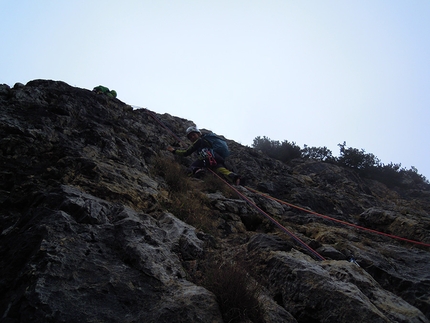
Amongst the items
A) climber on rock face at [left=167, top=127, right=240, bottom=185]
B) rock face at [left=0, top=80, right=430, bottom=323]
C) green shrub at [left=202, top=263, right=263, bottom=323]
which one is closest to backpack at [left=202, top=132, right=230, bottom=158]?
climber on rock face at [left=167, top=127, right=240, bottom=185]

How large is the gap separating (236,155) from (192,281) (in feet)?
27.6

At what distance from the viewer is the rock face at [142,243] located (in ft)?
7.91

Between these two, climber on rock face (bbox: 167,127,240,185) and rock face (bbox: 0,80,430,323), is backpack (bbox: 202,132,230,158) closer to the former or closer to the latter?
climber on rock face (bbox: 167,127,240,185)

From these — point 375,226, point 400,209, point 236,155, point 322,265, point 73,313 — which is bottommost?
point 73,313

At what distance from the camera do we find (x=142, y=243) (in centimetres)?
319

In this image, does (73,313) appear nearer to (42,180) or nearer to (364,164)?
(42,180)

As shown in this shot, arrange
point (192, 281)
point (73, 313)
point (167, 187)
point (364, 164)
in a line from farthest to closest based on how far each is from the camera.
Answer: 1. point (364, 164)
2. point (167, 187)
3. point (192, 281)
4. point (73, 313)

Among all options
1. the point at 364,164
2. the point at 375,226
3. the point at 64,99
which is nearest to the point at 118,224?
the point at 64,99

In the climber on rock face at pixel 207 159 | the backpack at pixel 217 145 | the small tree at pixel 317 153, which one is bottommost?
the climber on rock face at pixel 207 159

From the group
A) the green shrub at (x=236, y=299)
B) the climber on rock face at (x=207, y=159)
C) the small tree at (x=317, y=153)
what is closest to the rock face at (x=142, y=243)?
the green shrub at (x=236, y=299)

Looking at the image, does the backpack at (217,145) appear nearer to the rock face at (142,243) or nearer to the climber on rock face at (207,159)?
the climber on rock face at (207,159)

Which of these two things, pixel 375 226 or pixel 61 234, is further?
pixel 375 226

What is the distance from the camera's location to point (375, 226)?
695 centimetres

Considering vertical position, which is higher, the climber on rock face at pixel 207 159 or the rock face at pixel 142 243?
the climber on rock face at pixel 207 159
